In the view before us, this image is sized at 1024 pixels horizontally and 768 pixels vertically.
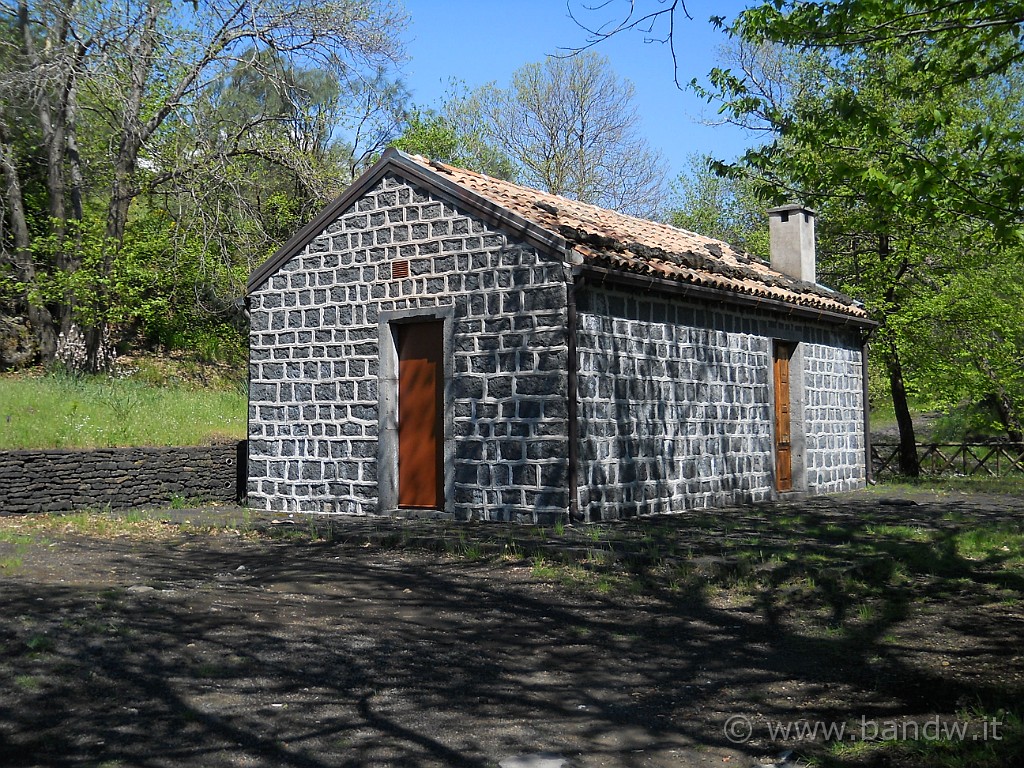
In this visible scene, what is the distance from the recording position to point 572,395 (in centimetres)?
1133

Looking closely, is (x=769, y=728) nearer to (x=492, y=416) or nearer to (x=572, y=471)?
(x=572, y=471)

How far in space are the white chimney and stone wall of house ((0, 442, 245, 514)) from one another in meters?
11.1

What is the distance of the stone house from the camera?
11.6 m

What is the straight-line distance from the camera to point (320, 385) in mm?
13898

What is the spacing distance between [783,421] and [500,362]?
6363 mm

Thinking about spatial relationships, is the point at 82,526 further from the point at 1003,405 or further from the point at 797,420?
the point at 1003,405

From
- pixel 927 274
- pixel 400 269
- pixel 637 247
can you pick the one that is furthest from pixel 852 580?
pixel 927 274

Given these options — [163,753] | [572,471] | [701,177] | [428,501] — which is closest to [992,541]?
[572,471]

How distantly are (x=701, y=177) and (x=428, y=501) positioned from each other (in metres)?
28.3

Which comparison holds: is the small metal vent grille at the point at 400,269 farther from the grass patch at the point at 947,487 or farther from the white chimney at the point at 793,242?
the grass patch at the point at 947,487

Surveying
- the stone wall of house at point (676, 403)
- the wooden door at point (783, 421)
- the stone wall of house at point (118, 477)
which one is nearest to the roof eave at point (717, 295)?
the stone wall of house at point (676, 403)

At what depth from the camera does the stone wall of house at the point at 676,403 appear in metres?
11.8

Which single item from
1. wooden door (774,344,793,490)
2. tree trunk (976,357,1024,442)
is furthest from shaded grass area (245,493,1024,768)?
tree trunk (976,357,1024,442)

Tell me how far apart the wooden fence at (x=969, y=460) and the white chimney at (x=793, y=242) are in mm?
7007
